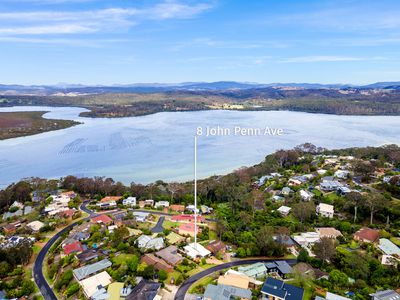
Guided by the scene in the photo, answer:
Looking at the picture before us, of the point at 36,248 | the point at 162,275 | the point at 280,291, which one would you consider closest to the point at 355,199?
the point at 280,291

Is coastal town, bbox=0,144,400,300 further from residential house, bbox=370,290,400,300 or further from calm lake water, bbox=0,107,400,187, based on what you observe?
calm lake water, bbox=0,107,400,187

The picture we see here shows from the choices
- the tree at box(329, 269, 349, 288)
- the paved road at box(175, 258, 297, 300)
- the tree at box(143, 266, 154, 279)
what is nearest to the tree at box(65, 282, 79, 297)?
the tree at box(143, 266, 154, 279)

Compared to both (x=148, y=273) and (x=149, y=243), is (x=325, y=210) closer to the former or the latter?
(x=149, y=243)

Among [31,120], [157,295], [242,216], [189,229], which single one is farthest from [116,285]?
[31,120]

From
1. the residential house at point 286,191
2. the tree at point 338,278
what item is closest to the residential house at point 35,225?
the tree at point 338,278

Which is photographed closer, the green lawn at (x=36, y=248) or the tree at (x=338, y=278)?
the tree at (x=338, y=278)

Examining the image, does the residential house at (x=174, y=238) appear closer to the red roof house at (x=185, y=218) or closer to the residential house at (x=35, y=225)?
the red roof house at (x=185, y=218)

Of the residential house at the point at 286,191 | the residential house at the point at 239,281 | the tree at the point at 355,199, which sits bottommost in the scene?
the residential house at the point at 239,281

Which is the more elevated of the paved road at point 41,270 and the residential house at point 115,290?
the residential house at point 115,290
